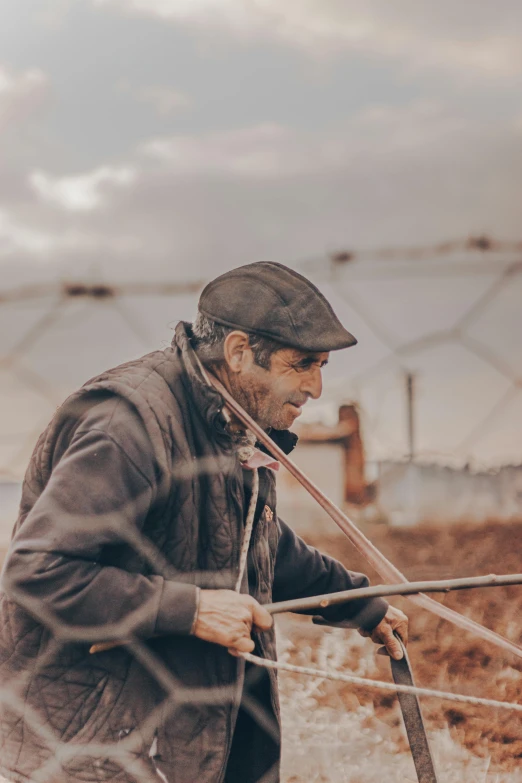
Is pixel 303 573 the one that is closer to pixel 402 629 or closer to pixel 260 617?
pixel 402 629

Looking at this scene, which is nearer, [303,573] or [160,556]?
[160,556]

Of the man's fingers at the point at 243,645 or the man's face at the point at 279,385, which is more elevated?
the man's face at the point at 279,385

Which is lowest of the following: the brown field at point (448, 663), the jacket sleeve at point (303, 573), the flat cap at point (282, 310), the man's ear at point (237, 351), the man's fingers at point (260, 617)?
the brown field at point (448, 663)

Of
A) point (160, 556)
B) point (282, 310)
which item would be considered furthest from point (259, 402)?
point (160, 556)

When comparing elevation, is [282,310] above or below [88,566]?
above

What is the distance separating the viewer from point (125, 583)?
1.13m

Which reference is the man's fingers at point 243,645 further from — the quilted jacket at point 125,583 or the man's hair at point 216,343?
the man's hair at point 216,343

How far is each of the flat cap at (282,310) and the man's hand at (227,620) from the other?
388mm

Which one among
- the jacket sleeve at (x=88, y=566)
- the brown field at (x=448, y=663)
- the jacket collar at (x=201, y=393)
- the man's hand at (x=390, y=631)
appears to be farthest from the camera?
the brown field at (x=448, y=663)

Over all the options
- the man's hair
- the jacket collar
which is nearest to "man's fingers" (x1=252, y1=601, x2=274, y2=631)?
the jacket collar

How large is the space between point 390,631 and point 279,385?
19.7 inches

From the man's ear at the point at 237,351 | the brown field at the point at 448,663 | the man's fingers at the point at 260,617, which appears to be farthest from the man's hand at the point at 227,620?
the brown field at the point at 448,663

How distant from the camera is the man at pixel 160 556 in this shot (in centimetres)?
113

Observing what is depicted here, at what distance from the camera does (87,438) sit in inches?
45.4
